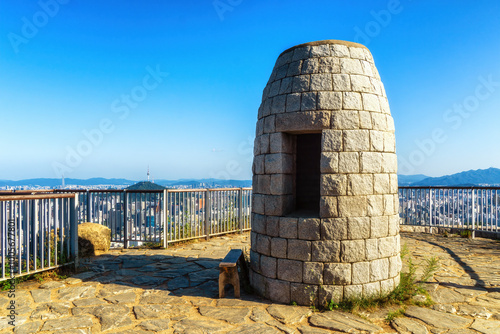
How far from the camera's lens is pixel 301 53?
5.17 metres

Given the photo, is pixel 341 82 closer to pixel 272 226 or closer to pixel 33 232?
pixel 272 226

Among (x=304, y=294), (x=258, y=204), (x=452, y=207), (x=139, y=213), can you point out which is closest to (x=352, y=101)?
(x=258, y=204)

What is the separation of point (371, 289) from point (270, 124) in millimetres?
2981

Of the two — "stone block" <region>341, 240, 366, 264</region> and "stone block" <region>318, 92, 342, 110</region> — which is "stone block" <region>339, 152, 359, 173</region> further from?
"stone block" <region>341, 240, 366, 264</region>

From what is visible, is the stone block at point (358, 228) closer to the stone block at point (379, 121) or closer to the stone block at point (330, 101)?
the stone block at point (379, 121)

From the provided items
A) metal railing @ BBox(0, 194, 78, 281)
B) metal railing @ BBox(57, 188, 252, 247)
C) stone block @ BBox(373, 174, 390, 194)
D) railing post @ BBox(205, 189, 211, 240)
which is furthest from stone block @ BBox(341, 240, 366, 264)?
railing post @ BBox(205, 189, 211, 240)

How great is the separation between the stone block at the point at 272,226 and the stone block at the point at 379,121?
2104 mm

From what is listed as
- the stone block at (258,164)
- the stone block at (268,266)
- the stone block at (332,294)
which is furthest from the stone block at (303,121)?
the stone block at (332,294)

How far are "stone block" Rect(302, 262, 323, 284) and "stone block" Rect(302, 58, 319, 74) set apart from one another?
2951 millimetres

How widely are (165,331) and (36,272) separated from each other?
340 centimetres

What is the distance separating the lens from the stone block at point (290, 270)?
15.3 ft

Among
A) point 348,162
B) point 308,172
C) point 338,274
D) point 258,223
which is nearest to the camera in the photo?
point 338,274

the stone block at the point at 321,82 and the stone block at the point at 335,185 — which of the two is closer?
the stone block at the point at 335,185

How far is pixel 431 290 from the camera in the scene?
17.4 ft
